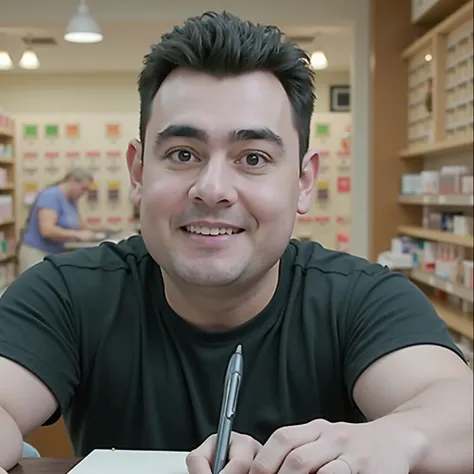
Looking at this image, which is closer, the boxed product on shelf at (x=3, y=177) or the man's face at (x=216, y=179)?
the man's face at (x=216, y=179)

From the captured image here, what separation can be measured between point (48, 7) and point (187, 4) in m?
0.86

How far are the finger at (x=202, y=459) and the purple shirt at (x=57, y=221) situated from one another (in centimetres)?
490

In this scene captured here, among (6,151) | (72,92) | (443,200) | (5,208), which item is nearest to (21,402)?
(443,200)

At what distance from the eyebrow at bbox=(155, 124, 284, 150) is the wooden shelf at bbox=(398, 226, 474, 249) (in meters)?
2.36

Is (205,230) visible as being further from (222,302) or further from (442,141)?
(442,141)

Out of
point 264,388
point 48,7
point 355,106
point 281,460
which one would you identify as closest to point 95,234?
point 48,7

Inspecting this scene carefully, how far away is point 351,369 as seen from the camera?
995mm

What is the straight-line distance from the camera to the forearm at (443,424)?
1.36 ft

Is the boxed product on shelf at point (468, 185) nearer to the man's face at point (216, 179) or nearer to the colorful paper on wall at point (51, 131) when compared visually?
the man's face at point (216, 179)

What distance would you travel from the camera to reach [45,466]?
0.83m

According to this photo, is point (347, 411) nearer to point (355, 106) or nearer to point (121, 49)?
point (355, 106)

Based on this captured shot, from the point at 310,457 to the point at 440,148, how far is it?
10.6ft

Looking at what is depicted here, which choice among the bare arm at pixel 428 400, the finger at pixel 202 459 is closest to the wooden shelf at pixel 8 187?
the bare arm at pixel 428 400

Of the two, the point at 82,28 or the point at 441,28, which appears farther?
the point at 82,28
